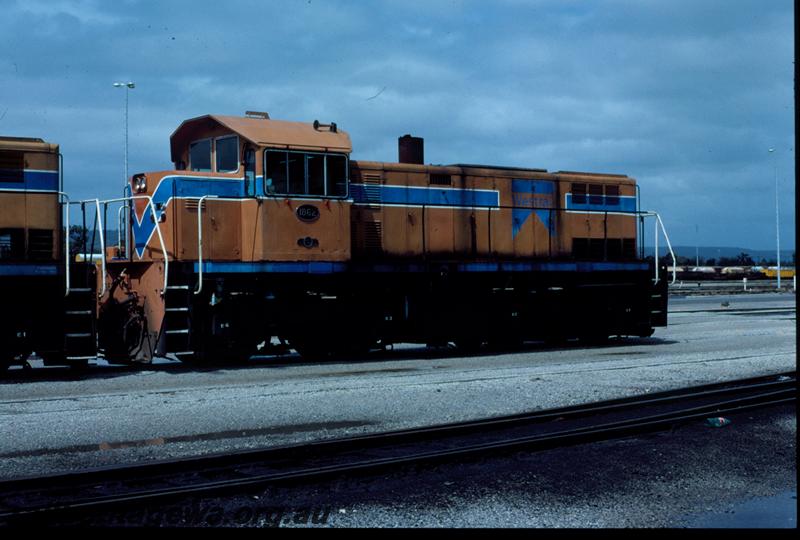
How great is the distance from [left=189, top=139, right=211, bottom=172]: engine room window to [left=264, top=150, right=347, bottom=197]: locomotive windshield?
110 cm

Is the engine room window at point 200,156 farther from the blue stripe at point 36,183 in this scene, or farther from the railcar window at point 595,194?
the railcar window at point 595,194

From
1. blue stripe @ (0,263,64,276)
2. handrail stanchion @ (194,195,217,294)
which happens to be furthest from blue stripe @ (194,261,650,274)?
blue stripe @ (0,263,64,276)

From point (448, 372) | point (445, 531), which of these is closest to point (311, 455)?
point (445, 531)

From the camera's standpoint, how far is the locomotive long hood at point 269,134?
1370 centimetres

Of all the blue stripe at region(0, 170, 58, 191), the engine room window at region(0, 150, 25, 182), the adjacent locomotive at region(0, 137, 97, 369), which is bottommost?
the adjacent locomotive at region(0, 137, 97, 369)

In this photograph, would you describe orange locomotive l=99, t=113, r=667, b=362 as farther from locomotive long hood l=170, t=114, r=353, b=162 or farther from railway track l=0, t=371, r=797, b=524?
railway track l=0, t=371, r=797, b=524

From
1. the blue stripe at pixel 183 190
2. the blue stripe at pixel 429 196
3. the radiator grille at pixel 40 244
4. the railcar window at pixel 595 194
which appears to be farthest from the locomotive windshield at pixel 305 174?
the railcar window at pixel 595 194

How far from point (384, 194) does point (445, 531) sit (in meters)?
10.8

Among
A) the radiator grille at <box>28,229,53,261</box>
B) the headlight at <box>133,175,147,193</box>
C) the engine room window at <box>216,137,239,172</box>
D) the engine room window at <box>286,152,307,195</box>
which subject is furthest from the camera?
the headlight at <box>133,175,147,193</box>

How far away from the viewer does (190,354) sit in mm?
14055

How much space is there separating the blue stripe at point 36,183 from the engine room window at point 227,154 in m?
2.46

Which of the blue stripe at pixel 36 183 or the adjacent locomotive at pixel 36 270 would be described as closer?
the adjacent locomotive at pixel 36 270

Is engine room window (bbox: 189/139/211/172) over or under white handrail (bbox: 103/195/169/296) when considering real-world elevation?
over

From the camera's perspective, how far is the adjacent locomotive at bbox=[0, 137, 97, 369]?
12.2 m
